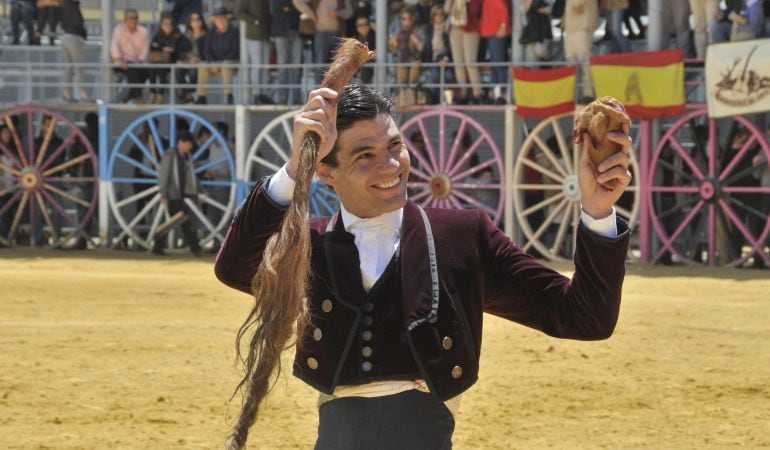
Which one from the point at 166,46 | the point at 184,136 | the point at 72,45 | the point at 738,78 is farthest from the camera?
the point at 72,45

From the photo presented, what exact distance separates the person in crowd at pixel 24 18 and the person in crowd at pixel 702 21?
34.1 ft

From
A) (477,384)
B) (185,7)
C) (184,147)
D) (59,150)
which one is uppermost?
(185,7)

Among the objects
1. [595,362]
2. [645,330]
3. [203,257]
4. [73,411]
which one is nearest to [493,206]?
[203,257]

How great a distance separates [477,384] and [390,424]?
6174mm

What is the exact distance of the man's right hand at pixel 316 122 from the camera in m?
3.20

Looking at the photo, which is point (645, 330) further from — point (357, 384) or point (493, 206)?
point (357, 384)

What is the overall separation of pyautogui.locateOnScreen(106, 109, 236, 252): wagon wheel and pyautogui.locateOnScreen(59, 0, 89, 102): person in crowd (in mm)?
1025

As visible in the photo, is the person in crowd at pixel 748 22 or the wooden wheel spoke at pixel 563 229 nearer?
the person in crowd at pixel 748 22

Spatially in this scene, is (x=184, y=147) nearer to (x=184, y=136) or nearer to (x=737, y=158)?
(x=184, y=136)

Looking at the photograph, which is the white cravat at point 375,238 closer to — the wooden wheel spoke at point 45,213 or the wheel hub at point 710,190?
the wheel hub at point 710,190

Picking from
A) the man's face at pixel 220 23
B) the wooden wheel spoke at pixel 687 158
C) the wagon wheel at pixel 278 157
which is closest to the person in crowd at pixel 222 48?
the man's face at pixel 220 23

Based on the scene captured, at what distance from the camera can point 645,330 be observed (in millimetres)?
12047

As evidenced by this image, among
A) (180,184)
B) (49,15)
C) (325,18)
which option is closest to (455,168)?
(325,18)

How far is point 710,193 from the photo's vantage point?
16297mm
